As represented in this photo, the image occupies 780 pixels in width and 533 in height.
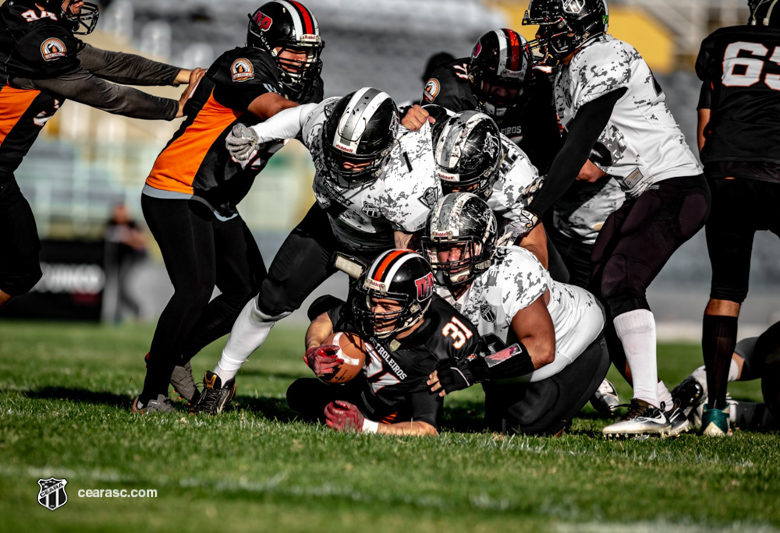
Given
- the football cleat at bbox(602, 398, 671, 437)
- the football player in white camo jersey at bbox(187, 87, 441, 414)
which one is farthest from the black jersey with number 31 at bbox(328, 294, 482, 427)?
the football cleat at bbox(602, 398, 671, 437)

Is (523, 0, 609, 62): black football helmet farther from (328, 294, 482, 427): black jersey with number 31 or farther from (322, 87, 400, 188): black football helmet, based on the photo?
(328, 294, 482, 427): black jersey with number 31

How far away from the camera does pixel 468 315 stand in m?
4.84

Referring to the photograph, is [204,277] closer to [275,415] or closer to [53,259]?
[275,415]

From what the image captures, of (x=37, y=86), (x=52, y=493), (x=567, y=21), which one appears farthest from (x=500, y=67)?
(x=52, y=493)

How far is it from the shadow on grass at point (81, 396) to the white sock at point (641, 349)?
9.83 feet

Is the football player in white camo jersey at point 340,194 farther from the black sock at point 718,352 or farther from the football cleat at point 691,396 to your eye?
the football cleat at point 691,396

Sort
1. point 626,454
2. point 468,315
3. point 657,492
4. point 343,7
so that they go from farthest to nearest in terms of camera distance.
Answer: point 343,7
point 468,315
point 626,454
point 657,492

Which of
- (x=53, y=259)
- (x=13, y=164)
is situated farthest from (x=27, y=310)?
(x=13, y=164)

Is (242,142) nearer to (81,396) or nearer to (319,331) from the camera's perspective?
(319,331)

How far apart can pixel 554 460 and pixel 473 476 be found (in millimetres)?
628

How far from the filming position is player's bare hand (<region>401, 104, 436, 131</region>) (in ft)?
15.8

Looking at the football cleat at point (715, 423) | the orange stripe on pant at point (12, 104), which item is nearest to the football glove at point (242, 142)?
the orange stripe on pant at point (12, 104)

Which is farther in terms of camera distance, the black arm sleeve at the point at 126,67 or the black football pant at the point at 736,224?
the black arm sleeve at the point at 126,67

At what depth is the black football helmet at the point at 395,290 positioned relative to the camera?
4.36 metres
